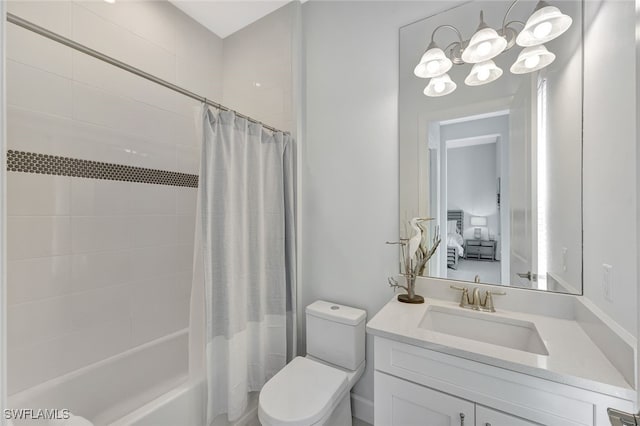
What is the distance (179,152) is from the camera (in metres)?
1.92

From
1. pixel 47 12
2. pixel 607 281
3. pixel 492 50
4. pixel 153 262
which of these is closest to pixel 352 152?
pixel 492 50

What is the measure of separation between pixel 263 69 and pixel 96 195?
1399mm

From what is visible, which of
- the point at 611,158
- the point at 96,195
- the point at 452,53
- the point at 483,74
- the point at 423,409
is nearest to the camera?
the point at 611,158

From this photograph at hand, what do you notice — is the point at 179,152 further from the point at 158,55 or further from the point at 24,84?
the point at 24,84

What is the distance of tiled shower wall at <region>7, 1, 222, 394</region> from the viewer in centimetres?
126

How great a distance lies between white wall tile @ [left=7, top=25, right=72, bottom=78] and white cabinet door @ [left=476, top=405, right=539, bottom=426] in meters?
2.41

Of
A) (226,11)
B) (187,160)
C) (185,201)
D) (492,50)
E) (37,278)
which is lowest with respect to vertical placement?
(37,278)

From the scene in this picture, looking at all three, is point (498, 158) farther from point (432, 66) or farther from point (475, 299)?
point (475, 299)

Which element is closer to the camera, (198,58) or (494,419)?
(494,419)

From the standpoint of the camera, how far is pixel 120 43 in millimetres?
1612

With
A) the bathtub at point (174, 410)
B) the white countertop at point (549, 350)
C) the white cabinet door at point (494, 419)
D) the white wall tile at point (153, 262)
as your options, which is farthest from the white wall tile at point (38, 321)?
the white cabinet door at point (494, 419)

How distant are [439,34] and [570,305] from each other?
4.84 ft

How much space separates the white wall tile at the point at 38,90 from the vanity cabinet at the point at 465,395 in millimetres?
1937

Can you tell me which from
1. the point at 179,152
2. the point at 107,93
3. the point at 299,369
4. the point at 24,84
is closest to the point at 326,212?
the point at 299,369
